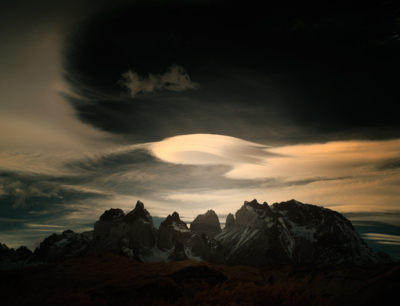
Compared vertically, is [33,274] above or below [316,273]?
above

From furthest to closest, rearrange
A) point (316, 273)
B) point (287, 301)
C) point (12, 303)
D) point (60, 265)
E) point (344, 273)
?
point (316, 273)
point (344, 273)
point (60, 265)
point (12, 303)
point (287, 301)

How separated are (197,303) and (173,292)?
32.2 feet

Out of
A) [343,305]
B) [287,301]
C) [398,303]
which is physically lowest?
[343,305]

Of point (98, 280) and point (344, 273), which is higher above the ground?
point (98, 280)

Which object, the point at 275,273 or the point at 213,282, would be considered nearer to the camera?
the point at 213,282

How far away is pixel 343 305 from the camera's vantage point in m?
74.1

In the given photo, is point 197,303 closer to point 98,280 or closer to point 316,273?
point 98,280

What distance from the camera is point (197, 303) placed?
34938mm

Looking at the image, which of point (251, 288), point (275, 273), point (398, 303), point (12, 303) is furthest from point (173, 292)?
A: point (275, 273)

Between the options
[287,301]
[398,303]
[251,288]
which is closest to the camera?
[287,301]

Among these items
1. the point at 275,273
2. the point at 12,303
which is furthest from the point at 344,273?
the point at 12,303

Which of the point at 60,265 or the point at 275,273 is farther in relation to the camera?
the point at 275,273

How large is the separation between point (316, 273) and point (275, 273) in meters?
33.6

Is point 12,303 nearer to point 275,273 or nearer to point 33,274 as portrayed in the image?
point 33,274
